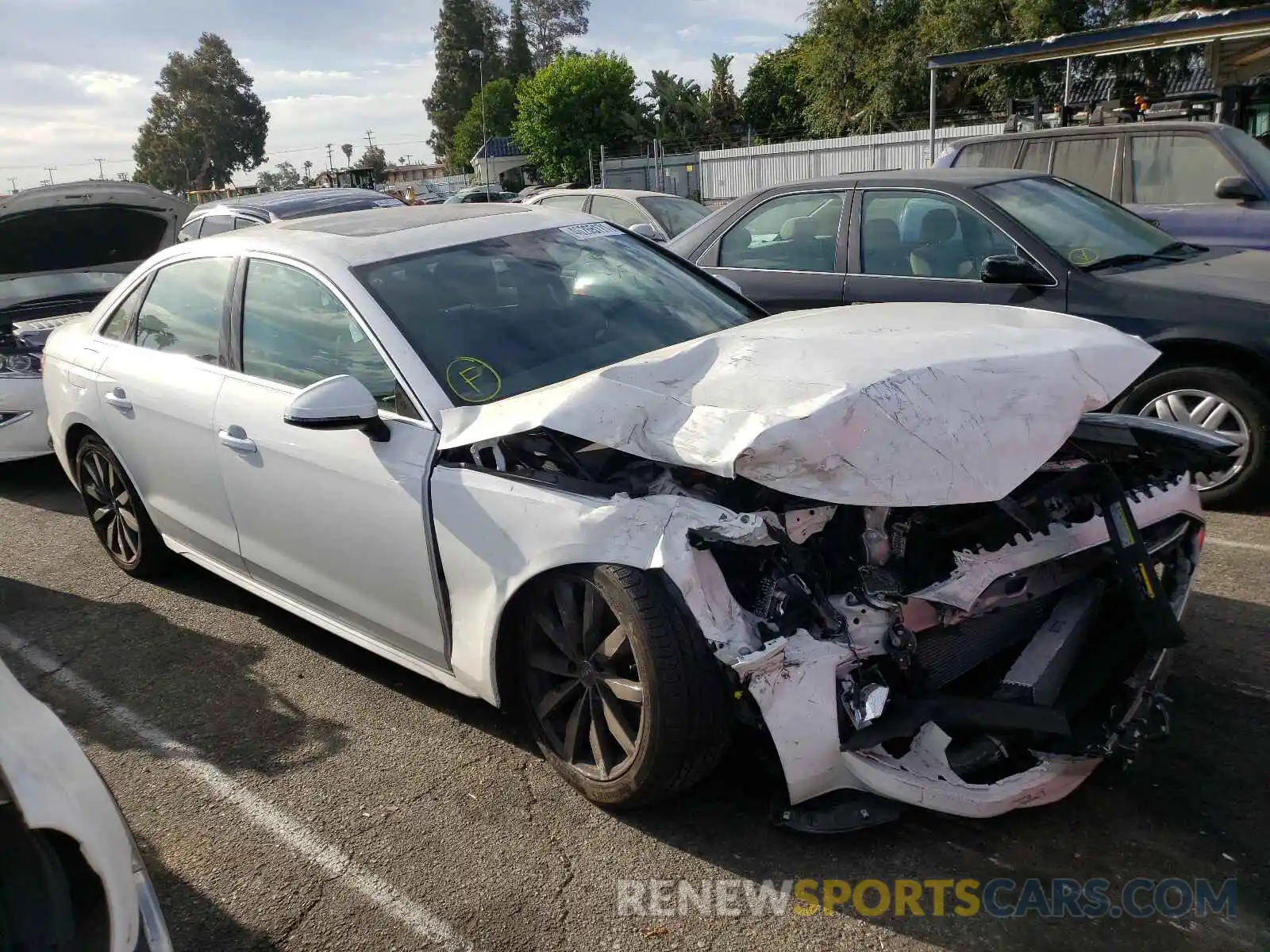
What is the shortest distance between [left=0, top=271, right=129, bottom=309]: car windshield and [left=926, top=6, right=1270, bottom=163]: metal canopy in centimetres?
844

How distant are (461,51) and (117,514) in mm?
88746

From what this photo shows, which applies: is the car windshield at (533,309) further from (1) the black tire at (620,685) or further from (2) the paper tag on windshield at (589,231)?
(1) the black tire at (620,685)

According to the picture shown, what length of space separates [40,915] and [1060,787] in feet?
7.61

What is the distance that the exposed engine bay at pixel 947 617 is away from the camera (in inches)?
99.7

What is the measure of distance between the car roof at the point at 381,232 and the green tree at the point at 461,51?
8649 centimetres

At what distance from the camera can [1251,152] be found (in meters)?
6.96

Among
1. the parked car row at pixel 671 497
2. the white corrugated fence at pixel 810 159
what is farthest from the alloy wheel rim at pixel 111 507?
the white corrugated fence at pixel 810 159

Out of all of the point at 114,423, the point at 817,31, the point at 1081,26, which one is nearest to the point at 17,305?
the point at 114,423

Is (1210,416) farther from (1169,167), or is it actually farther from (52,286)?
(52,286)

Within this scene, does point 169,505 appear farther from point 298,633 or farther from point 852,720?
point 852,720

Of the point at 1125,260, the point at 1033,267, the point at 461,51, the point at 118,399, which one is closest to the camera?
the point at 118,399

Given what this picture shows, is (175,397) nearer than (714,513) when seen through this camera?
No

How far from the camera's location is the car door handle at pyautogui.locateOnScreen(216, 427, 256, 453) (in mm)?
3658

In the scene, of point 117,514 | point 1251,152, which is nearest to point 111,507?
point 117,514
